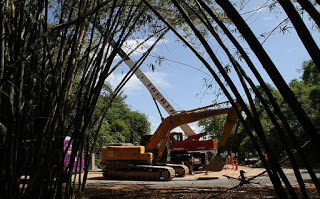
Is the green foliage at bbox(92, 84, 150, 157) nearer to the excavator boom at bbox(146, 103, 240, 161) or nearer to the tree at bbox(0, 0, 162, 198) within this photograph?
the excavator boom at bbox(146, 103, 240, 161)

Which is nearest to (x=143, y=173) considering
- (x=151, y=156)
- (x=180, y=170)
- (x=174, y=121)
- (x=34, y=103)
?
(x=151, y=156)

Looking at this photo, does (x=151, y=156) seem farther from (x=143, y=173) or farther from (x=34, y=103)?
(x=34, y=103)

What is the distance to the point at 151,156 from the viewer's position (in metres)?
9.19

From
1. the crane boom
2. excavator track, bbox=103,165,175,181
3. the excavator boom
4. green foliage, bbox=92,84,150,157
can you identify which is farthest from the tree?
green foliage, bbox=92,84,150,157

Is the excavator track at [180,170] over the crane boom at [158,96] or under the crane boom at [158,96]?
under

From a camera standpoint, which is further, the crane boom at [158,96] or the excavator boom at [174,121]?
the crane boom at [158,96]

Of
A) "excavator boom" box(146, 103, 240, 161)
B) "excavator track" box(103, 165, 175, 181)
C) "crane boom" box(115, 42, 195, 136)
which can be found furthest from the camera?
"crane boom" box(115, 42, 195, 136)

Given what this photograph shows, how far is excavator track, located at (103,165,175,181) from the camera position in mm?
8539

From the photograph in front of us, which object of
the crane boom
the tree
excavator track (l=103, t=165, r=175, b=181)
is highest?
the crane boom

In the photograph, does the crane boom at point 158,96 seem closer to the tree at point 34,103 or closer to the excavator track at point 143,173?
the excavator track at point 143,173

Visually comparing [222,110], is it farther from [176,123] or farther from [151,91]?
[151,91]

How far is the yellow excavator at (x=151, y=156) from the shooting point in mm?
8859

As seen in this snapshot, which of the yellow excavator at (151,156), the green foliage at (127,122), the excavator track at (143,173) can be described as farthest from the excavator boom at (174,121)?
the green foliage at (127,122)

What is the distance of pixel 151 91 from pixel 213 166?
386 centimetres
